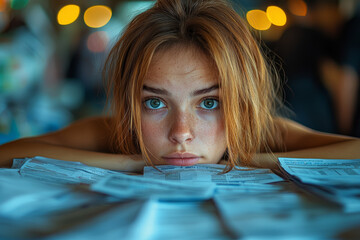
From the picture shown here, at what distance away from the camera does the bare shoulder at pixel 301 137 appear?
41.7 inches

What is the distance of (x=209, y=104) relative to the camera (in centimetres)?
88

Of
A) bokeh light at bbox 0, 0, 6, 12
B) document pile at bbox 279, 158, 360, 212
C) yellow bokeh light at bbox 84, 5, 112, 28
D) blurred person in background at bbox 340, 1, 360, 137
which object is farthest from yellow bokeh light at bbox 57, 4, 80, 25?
document pile at bbox 279, 158, 360, 212

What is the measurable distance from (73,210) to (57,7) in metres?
5.53

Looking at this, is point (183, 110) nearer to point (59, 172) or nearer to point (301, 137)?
point (59, 172)

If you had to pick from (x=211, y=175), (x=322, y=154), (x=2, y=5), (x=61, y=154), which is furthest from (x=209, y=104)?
(x=2, y=5)

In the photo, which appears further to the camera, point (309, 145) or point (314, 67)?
point (314, 67)

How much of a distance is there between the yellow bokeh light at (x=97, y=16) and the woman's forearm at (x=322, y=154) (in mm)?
4763

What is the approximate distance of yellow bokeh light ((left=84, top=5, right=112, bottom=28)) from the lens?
524 centimetres

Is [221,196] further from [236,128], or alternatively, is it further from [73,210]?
[236,128]

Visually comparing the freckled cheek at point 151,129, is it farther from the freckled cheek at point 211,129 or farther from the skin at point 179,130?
the freckled cheek at point 211,129

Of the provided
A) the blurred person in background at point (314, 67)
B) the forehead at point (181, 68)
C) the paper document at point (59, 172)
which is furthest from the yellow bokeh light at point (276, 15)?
the paper document at point (59, 172)

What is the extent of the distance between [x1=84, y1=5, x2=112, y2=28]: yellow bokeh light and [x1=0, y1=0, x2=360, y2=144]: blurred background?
0.06 feet

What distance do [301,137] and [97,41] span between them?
4.21m

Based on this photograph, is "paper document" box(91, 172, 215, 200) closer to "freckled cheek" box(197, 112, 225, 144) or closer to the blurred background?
"freckled cheek" box(197, 112, 225, 144)
